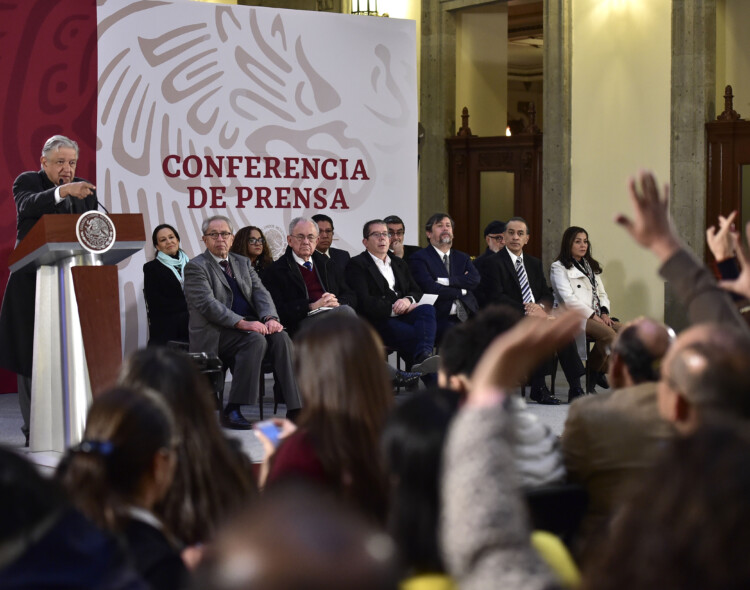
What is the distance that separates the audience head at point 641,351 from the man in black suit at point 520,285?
201 inches

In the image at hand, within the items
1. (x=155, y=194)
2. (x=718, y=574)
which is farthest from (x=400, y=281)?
(x=718, y=574)

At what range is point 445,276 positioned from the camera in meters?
7.76

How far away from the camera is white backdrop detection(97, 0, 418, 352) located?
780 centimetres

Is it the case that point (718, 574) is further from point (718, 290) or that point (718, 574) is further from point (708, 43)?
point (708, 43)

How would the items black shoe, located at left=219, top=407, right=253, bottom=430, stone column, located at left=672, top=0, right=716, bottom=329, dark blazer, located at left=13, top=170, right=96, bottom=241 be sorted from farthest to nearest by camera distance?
stone column, located at left=672, top=0, right=716, bottom=329 → black shoe, located at left=219, top=407, right=253, bottom=430 → dark blazer, located at left=13, top=170, right=96, bottom=241

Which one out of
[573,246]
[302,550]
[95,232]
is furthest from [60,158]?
[302,550]

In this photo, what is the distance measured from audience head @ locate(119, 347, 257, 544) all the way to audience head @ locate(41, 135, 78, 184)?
3.36m

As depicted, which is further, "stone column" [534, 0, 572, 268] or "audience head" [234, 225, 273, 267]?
"stone column" [534, 0, 572, 268]

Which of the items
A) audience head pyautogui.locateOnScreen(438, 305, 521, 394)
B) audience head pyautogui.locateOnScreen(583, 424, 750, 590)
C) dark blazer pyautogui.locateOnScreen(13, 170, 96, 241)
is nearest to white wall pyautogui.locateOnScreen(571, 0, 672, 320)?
dark blazer pyautogui.locateOnScreen(13, 170, 96, 241)

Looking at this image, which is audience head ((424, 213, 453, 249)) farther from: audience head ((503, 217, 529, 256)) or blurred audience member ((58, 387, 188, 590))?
blurred audience member ((58, 387, 188, 590))

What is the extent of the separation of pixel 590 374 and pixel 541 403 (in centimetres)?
41

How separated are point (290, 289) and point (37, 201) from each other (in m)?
2.04

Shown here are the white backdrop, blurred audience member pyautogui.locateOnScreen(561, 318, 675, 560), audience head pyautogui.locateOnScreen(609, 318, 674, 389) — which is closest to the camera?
blurred audience member pyautogui.locateOnScreen(561, 318, 675, 560)

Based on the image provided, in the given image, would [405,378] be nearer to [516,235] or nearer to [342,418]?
[516,235]
